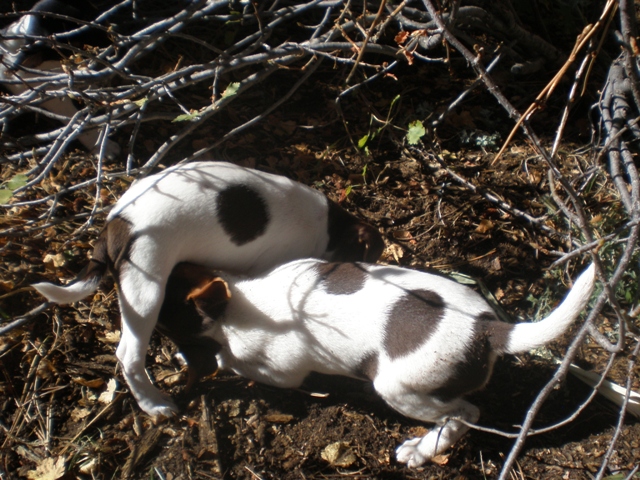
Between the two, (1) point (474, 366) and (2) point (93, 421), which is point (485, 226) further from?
(2) point (93, 421)

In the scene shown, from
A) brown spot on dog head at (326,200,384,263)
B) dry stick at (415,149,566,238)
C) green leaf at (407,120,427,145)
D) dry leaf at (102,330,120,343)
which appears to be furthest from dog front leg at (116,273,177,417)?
dry stick at (415,149,566,238)

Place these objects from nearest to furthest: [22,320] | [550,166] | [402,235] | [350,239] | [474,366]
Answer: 1. [550,166]
2. [474,366]
3. [22,320]
4. [350,239]
5. [402,235]

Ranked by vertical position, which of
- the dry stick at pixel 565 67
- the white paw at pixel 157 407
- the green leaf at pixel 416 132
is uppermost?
the dry stick at pixel 565 67

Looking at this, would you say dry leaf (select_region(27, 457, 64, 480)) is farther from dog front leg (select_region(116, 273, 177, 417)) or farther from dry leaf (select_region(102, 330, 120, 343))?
dry leaf (select_region(102, 330, 120, 343))

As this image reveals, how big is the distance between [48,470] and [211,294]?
1.39m

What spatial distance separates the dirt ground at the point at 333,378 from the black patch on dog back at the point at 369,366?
483 mm

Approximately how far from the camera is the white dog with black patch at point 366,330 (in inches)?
102

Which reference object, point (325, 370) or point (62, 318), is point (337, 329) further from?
point (62, 318)

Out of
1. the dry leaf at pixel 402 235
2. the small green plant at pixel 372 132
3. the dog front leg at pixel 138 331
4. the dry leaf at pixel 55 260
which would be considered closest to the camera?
the dog front leg at pixel 138 331

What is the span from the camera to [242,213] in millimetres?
3281

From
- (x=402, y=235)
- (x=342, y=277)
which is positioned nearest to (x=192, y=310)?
(x=342, y=277)

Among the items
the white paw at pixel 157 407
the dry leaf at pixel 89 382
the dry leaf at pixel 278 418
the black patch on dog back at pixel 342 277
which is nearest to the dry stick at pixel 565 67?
the black patch on dog back at pixel 342 277

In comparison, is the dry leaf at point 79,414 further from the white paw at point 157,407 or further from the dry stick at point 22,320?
the dry stick at point 22,320

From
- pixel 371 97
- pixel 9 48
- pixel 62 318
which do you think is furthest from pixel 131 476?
pixel 371 97
